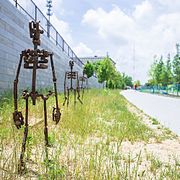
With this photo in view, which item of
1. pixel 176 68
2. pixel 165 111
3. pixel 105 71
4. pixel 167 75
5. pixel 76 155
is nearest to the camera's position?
pixel 76 155

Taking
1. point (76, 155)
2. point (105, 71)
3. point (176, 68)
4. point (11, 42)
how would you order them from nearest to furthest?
point (76, 155)
point (11, 42)
point (176, 68)
point (105, 71)

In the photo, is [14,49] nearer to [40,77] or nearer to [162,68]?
[40,77]

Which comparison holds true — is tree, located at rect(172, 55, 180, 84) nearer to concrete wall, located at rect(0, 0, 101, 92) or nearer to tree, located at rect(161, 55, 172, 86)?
tree, located at rect(161, 55, 172, 86)

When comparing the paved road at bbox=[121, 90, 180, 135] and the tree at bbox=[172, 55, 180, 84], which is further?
the tree at bbox=[172, 55, 180, 84]

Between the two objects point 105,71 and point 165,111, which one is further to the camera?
point 105,71

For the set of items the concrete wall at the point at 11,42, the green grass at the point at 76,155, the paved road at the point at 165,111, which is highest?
the concrete wall at the point at 11,42

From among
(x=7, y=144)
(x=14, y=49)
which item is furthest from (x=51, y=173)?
(x=14, y=49)

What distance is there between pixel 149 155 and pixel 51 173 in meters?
1.98

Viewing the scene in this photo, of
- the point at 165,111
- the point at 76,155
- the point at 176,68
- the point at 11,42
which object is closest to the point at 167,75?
the point at 176,68

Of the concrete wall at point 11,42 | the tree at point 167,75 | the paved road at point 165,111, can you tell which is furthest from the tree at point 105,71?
the concrete wall at point 11,42

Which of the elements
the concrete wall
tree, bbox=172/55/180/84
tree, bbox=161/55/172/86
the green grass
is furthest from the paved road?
tree, bbox=161/55/172/86

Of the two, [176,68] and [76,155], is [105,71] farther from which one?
[76,155]

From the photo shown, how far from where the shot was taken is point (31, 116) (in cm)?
745

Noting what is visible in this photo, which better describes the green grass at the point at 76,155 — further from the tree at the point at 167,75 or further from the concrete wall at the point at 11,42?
the tree at the point at 167,75
